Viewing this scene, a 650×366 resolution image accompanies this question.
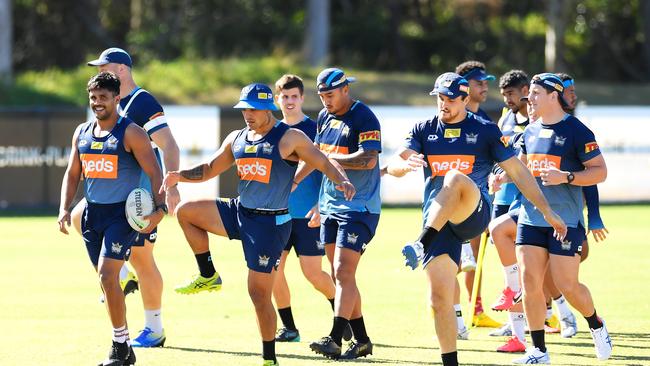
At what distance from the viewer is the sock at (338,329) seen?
32.6ft

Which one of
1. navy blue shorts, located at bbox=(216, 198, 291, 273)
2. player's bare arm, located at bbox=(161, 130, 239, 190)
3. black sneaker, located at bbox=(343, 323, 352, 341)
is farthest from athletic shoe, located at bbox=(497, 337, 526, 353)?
player's bare arm, located at bbox=(161, 130, 239, 190)

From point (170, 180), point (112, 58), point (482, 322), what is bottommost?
point (482, 322)

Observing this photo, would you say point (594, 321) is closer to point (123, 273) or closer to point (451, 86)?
point (451, 86)

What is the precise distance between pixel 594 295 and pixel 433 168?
4.81 meters

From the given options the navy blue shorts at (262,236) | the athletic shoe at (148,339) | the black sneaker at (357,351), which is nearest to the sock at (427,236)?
the navy blue shorts at (262,236)

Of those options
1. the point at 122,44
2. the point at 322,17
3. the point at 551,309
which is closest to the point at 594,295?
the point at 551,309

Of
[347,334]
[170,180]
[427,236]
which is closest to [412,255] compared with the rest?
[427,236]

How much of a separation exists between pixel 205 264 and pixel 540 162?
2827mm

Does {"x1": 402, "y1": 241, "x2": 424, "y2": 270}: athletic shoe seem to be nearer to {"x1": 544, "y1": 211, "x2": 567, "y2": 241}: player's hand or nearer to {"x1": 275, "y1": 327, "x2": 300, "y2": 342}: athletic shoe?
{"x1": 544, "y1": 211, "x2": 567, "y2": 241}: player's hand

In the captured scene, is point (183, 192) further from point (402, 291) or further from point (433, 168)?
point (433, 168)

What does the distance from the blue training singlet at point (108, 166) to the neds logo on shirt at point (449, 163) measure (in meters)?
2.32

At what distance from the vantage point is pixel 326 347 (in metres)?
9.84

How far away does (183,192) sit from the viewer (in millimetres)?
24047

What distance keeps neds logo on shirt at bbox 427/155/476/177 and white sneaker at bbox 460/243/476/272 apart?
7.90ft
